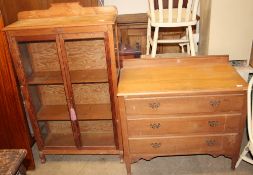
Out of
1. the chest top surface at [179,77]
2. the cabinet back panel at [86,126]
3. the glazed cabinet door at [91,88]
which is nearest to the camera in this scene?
the chest top surface at [179,77]

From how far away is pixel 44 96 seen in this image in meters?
2.72

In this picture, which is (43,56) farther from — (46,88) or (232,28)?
(232,28)

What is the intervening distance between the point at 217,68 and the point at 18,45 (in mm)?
A: 1703

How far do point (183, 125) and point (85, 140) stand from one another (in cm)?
101

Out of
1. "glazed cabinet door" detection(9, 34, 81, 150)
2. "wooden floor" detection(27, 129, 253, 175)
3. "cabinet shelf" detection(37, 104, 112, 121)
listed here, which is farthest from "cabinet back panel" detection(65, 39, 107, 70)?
"wooden floor" detection(27, 129, 253, 175)

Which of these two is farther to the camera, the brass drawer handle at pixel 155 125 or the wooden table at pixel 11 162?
the brass drawer handle at pixel 155 125

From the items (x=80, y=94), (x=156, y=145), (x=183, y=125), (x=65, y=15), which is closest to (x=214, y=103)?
(x=183, y=125)

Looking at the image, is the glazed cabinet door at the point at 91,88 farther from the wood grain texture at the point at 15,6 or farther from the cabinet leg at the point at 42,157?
the wood grain texture at the point at 15,6

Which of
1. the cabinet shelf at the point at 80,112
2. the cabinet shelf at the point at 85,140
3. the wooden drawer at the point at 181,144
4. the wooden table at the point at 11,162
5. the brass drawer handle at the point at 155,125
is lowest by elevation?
the cabinet shelf at the point at 85,140

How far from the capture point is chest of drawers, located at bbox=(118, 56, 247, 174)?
2070 millimetres

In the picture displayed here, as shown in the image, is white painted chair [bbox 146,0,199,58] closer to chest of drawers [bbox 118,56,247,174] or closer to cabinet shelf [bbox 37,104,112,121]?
chest of drawers [bbox 118,56,247,174]

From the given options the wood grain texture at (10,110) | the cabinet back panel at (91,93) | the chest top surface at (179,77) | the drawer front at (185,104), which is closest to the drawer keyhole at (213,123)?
the drawer front at (185,104)

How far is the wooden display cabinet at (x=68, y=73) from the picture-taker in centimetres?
208

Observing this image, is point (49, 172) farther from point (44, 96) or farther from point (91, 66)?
point (91, 66)
